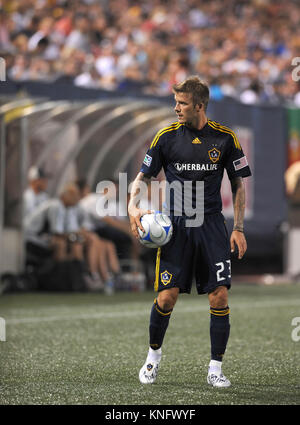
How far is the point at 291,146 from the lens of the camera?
17594mm

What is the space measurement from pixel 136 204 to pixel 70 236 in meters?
7.55

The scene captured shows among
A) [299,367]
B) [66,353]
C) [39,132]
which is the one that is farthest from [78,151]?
[299,367]

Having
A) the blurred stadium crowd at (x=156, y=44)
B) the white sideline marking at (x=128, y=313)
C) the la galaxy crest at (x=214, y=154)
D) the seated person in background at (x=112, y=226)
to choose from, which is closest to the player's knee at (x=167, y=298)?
the la galaxy crest at (x=214, y=154)

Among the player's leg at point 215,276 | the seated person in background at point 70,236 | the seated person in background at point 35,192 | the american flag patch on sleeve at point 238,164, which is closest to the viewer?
the player's leg at point 215,276

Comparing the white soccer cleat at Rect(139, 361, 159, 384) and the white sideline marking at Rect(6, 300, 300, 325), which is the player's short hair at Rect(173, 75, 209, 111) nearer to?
the white soccer cleat at Rect(139, 361, 159, 384)

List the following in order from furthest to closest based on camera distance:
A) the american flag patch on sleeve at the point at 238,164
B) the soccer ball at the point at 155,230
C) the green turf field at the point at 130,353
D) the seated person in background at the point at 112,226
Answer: the seated person in background at the point at 112,226 < the american flag patch on sleeve at the point at 238,164 < the soccer ball at the point at 155,230 < the green turf field at the point at 130,353

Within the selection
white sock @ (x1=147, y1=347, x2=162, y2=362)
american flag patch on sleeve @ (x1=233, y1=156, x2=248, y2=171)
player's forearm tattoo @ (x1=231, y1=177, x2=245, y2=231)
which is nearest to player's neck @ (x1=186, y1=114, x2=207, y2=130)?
american flag patch on sleeve @ (x1=233, y1=156, x2=248, y2=171)

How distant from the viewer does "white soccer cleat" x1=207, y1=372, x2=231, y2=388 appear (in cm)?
590

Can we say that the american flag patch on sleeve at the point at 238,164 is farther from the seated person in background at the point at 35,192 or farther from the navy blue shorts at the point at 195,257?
the seated person in background at the point at 35,192

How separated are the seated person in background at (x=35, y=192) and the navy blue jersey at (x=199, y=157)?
Answer: 8.03 metres

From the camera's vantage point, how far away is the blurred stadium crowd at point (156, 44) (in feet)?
51.0

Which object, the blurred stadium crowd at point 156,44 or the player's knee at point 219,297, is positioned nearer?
the player's knee at point 219,297

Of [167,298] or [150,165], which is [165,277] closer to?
[167,298]
